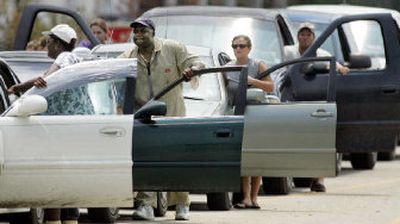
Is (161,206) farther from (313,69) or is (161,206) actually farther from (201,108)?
(313,69)

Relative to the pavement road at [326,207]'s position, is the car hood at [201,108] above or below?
above

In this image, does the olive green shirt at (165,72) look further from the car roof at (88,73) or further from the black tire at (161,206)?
the car roof at (88,73)

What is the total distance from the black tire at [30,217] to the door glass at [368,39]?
1076 cm

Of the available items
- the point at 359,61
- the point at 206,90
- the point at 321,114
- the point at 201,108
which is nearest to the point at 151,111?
the point at 321,114

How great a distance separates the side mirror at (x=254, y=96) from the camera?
15.8m

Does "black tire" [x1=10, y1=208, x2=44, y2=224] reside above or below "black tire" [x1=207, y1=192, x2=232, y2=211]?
above

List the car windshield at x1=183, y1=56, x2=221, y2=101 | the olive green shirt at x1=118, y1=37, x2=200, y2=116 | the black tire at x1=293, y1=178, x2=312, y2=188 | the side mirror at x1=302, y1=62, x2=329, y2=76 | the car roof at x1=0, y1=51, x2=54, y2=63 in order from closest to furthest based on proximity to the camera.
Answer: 1. the olive green shirt at x1=118, y1=37, x2=200, y2=116
2. the car windshield at x1=183, y1=56, x2=221, y2=101
3. the car roof at x1=0, y1=51, x2=54, y2=63
4. the side mirror at x1=302, y1=62, x2=329, y2=76
5. the black tire at x1=293, y1=178, x2=312, y2=188

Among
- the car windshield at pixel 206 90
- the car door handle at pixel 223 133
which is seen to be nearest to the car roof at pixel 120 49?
the car windshield at pixel 206 90

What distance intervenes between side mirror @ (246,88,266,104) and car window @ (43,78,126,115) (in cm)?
213

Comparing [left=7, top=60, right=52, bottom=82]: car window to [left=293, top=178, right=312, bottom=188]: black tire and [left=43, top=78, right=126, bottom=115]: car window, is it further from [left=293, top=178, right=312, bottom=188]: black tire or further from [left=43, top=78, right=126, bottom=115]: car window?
[left=293, top=178, right=312, bottom=188]: black tire

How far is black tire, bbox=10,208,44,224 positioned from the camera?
14.6m

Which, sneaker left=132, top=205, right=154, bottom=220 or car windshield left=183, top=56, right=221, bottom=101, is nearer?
sneaker left=132, top=205, right=154, bottom=220

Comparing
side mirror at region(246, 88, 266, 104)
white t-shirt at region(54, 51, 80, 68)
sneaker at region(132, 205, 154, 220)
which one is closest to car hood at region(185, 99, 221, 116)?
side mirror at region(246, 88, 266, 104)

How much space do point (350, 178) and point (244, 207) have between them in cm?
509
